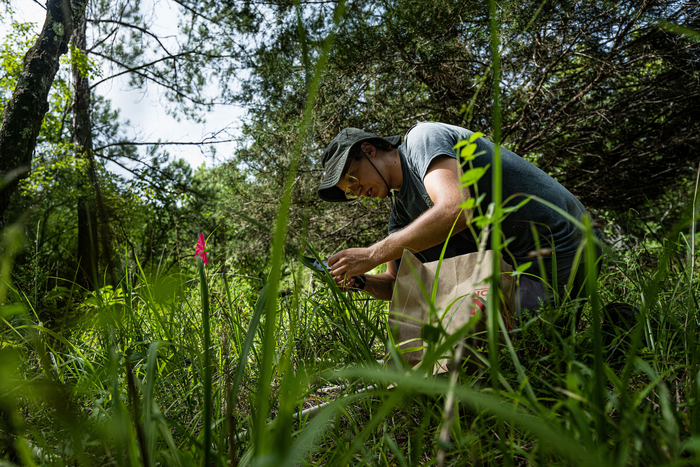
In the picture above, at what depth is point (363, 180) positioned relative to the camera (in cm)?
215

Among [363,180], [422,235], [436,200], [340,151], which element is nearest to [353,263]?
[422,235]

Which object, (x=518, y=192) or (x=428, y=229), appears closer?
(x=428, y=229)

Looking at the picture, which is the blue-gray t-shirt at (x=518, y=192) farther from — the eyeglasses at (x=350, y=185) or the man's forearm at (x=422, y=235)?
the eyeglasses at (x=350, y=185)

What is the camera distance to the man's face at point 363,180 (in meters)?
2.11

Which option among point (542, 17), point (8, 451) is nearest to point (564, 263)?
point (8, 451)

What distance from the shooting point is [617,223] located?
581 centimetres

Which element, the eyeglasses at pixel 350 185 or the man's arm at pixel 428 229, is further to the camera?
the eyeglasses at pixel 350 185

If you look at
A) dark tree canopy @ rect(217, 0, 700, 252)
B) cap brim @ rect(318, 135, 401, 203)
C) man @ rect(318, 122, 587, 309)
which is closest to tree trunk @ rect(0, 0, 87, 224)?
dark tree canopy @ rect(217, 0, 700, 252)

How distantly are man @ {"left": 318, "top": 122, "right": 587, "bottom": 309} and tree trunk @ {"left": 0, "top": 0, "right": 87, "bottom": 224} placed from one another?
2540 mm

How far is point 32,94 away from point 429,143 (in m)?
3.42

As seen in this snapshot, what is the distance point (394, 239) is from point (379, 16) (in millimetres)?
3154

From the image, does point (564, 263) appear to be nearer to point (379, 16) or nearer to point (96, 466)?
point (96, 466)

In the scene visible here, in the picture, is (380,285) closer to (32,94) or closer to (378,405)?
(378,405)

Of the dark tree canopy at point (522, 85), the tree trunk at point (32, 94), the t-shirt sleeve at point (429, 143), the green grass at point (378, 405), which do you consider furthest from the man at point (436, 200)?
the tree trunk at point (32, 94)
